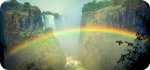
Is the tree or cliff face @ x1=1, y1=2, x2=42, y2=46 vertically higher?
cliff face @ x1=1, y1=2, x2=42, y2=46

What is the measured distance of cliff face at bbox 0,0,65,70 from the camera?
14.2 m

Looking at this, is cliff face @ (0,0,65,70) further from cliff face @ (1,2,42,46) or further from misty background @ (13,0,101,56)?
misty background @ (13,0,101,56)

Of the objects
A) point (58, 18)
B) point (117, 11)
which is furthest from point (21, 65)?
point (117, 11)

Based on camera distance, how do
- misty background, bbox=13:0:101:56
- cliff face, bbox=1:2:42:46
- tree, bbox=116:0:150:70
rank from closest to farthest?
misty background, bbox=13:0:101:56, tree, bbox=116:0:150:70, cliff face, bbox=1:2:42:46

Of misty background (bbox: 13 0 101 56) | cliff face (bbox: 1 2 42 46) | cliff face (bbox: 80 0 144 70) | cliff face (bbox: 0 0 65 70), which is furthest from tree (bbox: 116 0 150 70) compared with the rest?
cliff face (bbox: 1 2 42 46)

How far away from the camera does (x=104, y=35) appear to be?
1427 centimetres

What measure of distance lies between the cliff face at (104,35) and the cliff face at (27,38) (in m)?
0.83

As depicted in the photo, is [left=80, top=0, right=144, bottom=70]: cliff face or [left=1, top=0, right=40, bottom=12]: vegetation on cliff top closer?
[left=80, top=0, right=144, bottom=70]: cliff face

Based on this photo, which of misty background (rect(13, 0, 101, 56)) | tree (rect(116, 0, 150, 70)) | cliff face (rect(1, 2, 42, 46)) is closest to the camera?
misty background (rect(13, 0, 101, 56))

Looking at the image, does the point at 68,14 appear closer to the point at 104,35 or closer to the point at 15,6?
the point at 104,35

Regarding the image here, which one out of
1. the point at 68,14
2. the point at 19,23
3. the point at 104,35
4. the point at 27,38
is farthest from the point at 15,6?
the point at 104,35

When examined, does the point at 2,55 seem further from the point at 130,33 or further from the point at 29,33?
the point at 130,33

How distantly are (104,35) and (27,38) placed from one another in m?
2.41

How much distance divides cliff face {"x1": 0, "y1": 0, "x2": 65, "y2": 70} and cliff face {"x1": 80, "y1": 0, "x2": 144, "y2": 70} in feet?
2.73
